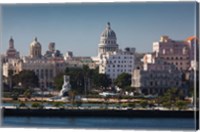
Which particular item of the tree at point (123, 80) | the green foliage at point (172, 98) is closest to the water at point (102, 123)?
the green foliage at point (172, 98)

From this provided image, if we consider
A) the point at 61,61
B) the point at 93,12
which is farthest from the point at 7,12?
the point at 61,61

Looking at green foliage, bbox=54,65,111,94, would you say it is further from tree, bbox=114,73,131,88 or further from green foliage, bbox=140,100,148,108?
green foliage, bbox=140,100,148,108

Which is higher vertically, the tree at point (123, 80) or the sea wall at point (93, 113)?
the tree at point (123, 80)

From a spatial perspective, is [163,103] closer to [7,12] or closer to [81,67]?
[81,67]

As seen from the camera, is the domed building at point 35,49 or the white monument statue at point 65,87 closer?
the domed building at point 35,49

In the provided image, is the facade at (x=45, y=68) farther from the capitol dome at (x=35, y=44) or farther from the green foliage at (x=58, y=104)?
the capitol dome at (x=35, y=44)

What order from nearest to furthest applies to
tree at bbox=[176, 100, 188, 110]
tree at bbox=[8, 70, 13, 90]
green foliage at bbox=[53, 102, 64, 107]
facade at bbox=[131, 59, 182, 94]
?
tree at bbox=[176, 100, 188, 110]
green foliage at bbox=[53, 102, 64, 107]
facade at bbox=[131, 59, 182, 94]
tree at bbox=[8, 70, 13, 90]

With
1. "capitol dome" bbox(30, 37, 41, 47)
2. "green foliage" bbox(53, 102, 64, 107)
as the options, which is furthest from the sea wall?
"capitol dome" bbox(30, 37, 41, 47)
